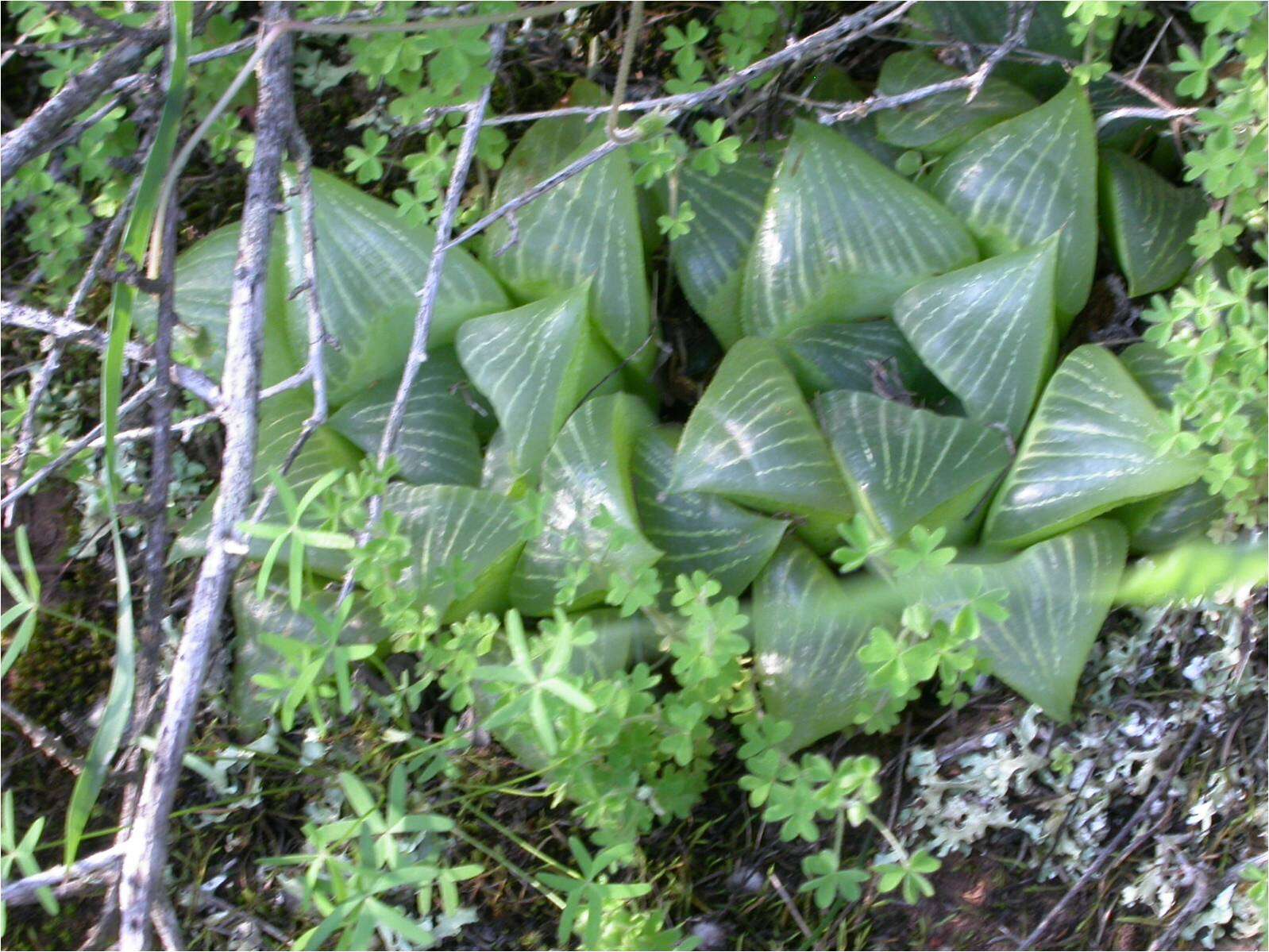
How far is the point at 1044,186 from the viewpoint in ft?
3.91

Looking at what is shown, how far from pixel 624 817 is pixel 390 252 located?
Answer: 0.62 meters

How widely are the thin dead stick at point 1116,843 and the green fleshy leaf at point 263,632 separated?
0.71 meters

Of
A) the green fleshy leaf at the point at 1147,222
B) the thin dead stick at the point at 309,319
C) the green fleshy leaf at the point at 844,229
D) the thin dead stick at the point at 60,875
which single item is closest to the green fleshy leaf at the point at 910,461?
the green fleshy leaf at the point at 844,229

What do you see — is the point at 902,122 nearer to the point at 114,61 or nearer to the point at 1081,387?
the point at 1081,387

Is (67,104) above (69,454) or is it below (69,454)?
above

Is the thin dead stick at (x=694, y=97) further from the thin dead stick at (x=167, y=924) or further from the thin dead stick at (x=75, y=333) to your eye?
the thin dead stick at (x=167, y=924)

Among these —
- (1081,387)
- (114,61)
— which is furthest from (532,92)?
(1081,387)

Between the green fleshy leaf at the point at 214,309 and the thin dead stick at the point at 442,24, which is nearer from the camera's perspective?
the thin dead stick at the point at 442,24

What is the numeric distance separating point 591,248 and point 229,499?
1.44 ft

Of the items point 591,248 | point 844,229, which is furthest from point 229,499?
point 844,229

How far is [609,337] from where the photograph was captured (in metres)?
1.26

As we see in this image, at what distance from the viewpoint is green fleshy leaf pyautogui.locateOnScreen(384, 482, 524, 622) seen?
116 cm

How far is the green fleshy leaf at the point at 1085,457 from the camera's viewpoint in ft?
3.54

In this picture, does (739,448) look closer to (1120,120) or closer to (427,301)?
(427,301)
